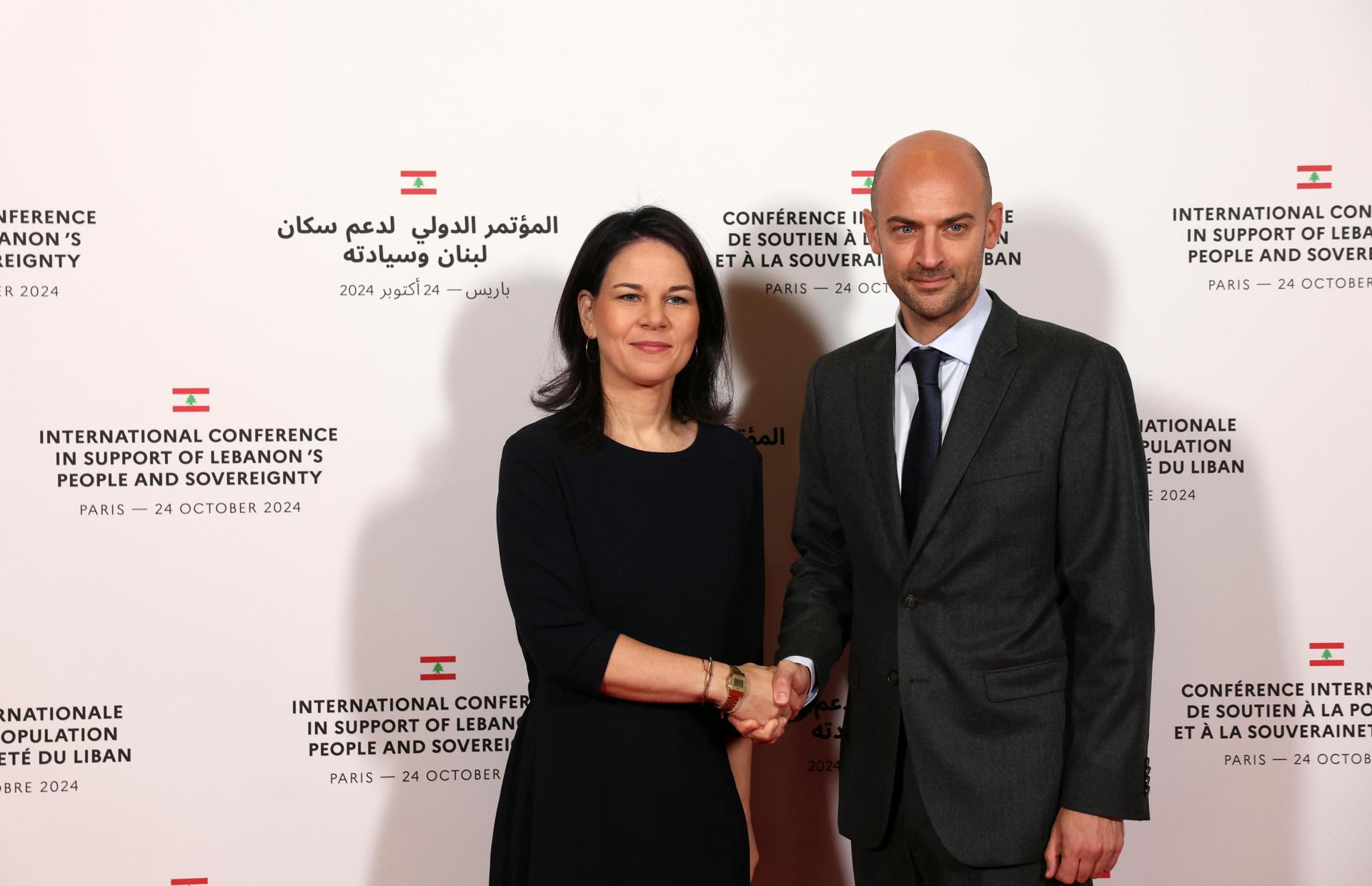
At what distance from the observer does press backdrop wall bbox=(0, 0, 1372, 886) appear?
2836 mm

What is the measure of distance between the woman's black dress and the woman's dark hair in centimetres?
8

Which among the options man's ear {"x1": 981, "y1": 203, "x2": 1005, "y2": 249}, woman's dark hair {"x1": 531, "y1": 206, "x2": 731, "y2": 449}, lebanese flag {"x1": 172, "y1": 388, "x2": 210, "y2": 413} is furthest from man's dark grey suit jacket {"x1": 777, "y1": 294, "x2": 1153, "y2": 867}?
lebanese flag {"x1": 172, "y1": 388, "x2": 210, "y2": 413}

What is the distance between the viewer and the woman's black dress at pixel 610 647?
193 cm

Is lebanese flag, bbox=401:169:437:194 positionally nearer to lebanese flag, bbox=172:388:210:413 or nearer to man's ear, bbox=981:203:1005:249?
lebanese flag, bbox=172:388:210:413

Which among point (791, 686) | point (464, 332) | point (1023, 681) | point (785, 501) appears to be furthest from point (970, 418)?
point (464, 332)

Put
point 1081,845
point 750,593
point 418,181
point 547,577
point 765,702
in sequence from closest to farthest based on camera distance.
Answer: point 1081,845 → point 547,577 → point 765,702 → point 750,593 → point 418,181

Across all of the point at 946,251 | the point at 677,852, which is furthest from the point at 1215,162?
the point at 677,852

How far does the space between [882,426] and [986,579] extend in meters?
0.37

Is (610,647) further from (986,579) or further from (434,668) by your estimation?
(434,668)

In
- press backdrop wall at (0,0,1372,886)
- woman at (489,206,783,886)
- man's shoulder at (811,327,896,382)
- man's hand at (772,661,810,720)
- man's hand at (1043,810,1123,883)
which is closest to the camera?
man's hand at (1043,810,1123,883)

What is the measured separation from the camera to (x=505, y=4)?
9.25 ft

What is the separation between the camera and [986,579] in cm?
188

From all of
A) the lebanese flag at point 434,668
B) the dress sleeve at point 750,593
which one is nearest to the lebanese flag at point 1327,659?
the dress sleeve at point 750,593

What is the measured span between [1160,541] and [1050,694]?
4.08 feet
